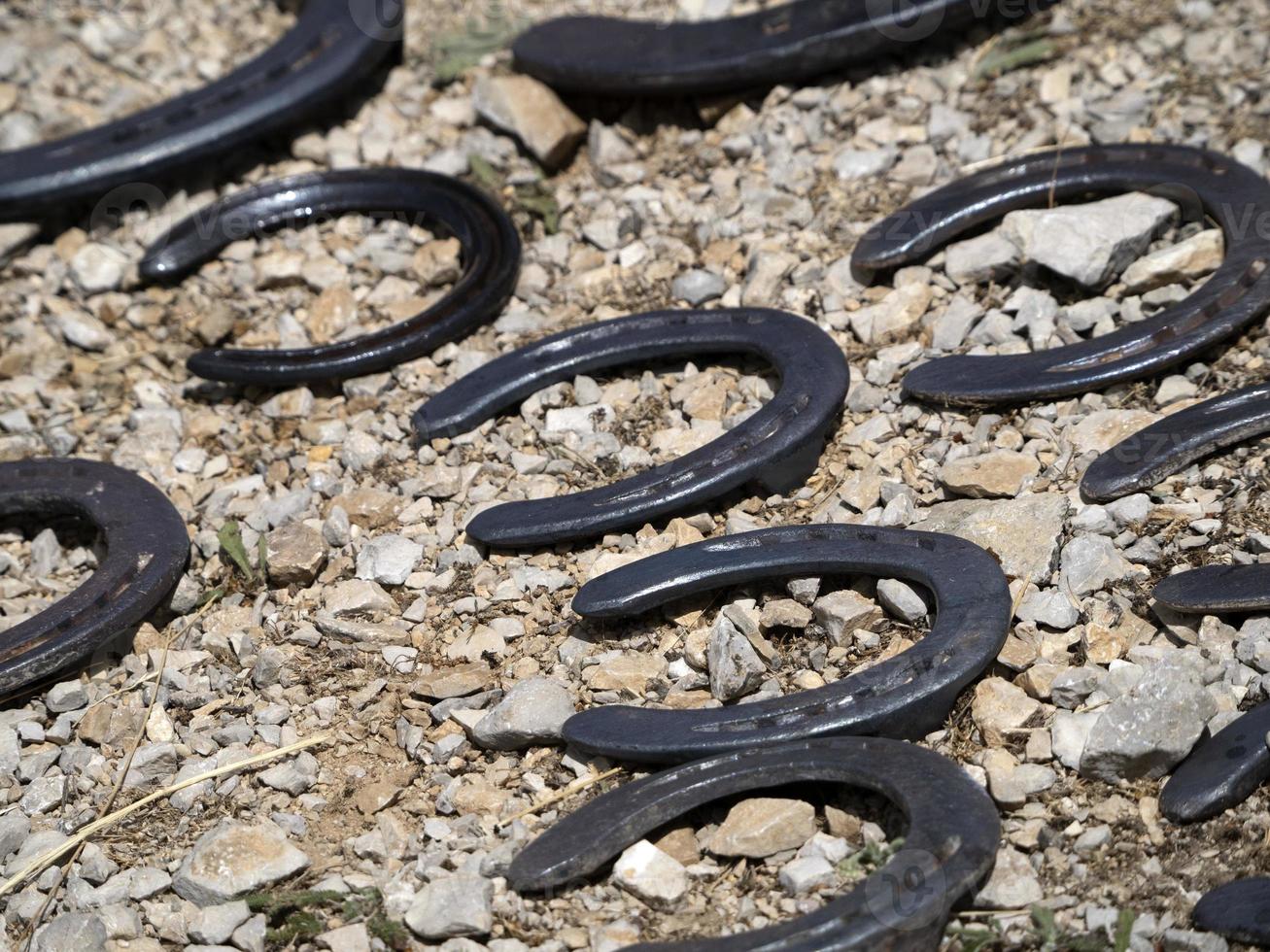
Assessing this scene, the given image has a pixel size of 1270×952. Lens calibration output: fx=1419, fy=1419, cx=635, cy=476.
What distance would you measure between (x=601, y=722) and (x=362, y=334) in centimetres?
168

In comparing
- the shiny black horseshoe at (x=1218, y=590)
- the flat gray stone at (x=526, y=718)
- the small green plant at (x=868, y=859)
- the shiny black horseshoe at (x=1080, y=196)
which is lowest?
the flat gray stone at (x=526, y=718)

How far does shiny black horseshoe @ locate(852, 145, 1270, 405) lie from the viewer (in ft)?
10.9

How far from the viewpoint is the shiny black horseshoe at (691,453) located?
322 centimetres

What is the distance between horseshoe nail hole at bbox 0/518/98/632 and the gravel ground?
0.04 ft

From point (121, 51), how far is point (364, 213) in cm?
145

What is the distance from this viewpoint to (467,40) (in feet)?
15.7

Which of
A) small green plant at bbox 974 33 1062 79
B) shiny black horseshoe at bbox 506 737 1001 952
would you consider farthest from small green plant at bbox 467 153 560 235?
A: shiny black horseshoe at bbox 506 737 1001 952

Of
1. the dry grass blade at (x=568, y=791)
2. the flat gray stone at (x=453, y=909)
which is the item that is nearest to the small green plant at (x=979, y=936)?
the dry grass blade at (x=568, y=791)

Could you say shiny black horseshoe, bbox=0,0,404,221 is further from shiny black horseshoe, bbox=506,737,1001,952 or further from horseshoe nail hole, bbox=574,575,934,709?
shiny black horseshoe, bbox=506,737,1001,952

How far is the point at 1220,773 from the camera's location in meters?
2.52

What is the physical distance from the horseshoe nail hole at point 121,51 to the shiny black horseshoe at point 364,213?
87 centimetres

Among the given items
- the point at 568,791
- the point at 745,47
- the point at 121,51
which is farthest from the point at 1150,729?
the point at 121,51

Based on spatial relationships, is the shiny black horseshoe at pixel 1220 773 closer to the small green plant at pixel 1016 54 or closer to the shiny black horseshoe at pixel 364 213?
the shiny black horseshoe at pixel 364 213

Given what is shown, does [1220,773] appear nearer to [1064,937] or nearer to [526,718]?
[1064,937]
